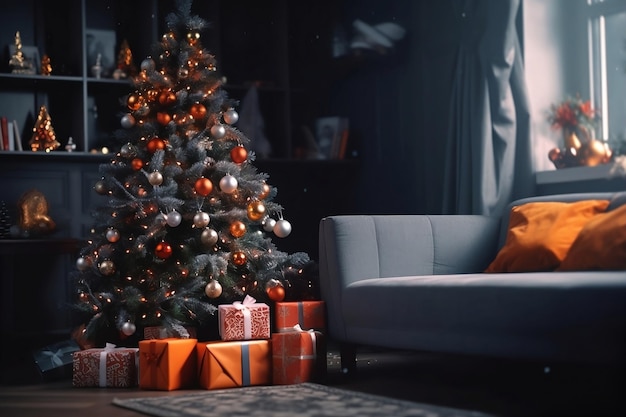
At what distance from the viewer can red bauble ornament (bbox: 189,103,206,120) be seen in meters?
3.93

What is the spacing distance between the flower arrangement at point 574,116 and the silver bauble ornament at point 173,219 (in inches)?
66.8

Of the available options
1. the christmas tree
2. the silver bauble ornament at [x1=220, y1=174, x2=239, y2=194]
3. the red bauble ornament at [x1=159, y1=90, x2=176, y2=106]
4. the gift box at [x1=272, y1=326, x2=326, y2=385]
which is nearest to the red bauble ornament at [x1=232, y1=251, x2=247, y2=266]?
the christmas tree

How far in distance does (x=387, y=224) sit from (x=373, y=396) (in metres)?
0.84

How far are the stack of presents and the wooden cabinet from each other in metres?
1.66

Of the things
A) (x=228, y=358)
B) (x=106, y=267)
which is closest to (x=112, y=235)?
(x=106, y=267)

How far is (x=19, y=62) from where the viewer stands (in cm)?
486

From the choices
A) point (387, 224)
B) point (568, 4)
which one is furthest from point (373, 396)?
point (568, 4)

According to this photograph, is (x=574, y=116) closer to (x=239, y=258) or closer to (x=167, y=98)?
(x=239, y=258)

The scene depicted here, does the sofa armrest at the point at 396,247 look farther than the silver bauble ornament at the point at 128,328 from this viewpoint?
No

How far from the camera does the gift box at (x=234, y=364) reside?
321 centimetres

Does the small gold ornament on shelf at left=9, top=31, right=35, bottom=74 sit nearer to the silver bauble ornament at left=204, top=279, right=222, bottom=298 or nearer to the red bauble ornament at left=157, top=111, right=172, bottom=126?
the red bauble ornament at left=157, top=111, right=172, bottom=126

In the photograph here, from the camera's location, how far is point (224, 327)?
11.0 feet

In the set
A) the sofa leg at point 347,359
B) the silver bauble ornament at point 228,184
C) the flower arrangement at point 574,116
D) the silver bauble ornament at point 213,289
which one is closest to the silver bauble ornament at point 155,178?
the silver bauble ornament at point 228,184

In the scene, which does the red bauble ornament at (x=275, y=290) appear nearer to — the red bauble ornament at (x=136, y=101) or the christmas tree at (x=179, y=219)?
the christmas tree at (x=179, y=219)
